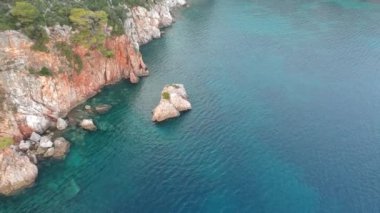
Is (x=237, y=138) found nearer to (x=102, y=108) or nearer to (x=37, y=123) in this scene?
(x=102, y=108)

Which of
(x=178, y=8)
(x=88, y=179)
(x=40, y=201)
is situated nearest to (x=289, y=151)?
(x=88, y=179)

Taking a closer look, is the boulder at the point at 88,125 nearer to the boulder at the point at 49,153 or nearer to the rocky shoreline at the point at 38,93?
the rocky shoreline at the point at 38,93

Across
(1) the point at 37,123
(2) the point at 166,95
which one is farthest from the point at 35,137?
(2) the point at 166,95

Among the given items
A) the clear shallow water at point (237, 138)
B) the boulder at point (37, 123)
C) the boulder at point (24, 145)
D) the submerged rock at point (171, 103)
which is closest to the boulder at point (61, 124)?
the boulder at point (37, 123)

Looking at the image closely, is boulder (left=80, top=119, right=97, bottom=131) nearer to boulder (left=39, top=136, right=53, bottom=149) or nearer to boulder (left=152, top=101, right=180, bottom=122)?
boulder (left=39, top=136, right=53, bottom=149)

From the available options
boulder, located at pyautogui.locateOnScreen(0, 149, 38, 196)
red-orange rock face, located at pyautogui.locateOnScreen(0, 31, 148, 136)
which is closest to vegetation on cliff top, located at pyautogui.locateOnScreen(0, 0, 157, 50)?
red-orange rock face, located at pyautogui.locateOnScreen(0, 31, 148, 136)
